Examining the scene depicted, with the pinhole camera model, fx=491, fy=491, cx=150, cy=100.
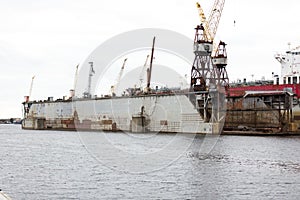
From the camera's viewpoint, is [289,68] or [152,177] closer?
[152,177]

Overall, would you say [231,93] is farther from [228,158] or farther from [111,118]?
[228,158]

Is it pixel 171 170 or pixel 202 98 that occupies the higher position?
pixel 202 98

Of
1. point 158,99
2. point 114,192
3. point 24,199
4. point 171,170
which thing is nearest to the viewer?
point 24,199

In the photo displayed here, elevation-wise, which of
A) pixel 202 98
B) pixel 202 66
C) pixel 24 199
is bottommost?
pixel 24 199

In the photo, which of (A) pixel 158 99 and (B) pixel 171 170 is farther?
(A) pixel 158 99

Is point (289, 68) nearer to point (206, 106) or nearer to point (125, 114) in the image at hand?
point (206, 106)

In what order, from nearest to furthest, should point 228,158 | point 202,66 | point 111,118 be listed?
point 228,158
point 202,66
point 111,118

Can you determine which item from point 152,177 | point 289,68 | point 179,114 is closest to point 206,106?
point 179,114

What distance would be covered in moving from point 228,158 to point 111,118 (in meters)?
62.9

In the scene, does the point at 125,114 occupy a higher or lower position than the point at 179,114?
higher

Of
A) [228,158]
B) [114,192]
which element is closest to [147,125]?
[228,158]

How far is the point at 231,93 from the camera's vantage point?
9238 cm

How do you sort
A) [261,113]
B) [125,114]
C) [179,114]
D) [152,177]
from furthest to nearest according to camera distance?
1. [125,114]
2. [179,114]
3. [261,113]
4. [152,177]

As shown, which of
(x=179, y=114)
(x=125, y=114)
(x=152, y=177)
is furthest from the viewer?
(x=125, y=114)
